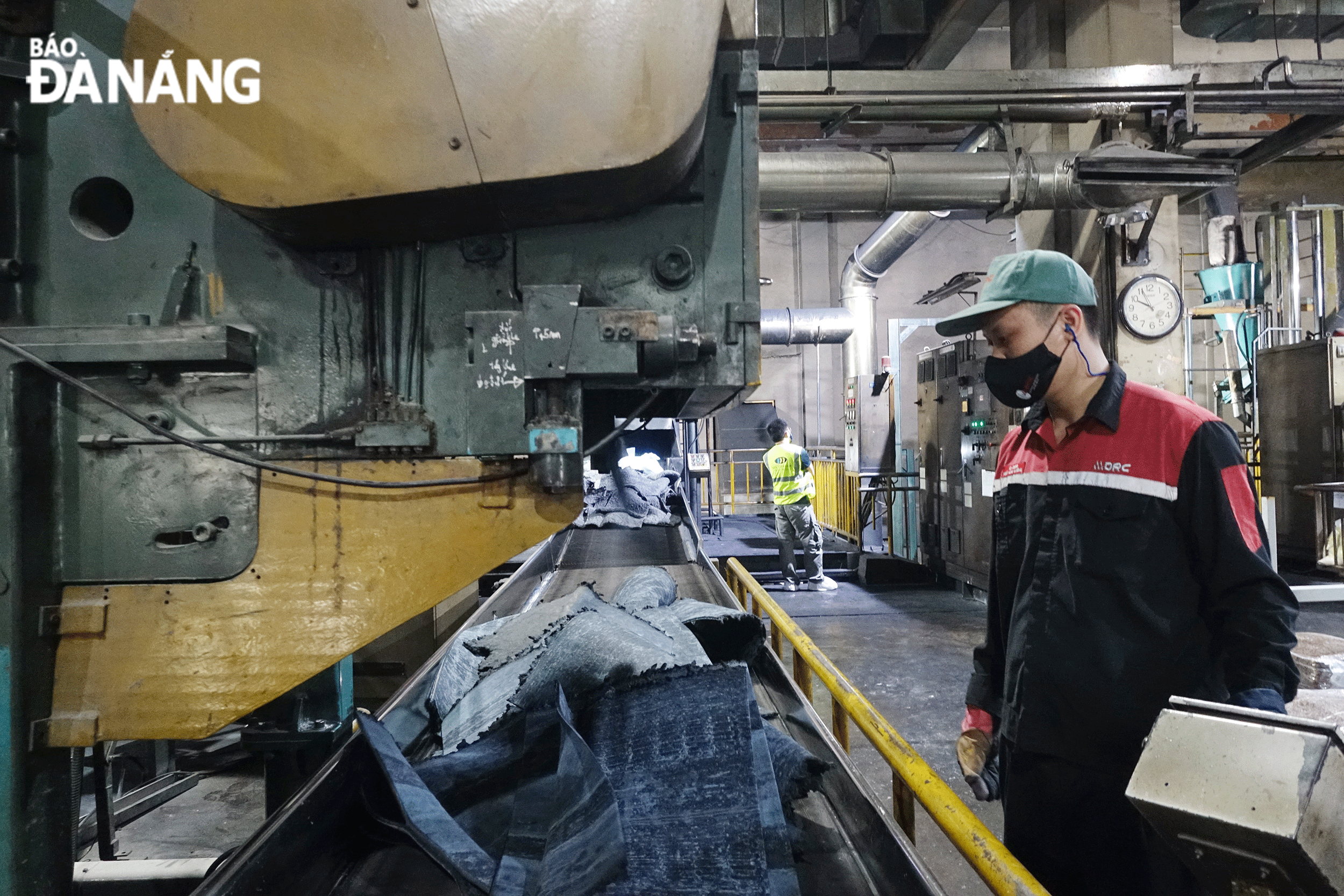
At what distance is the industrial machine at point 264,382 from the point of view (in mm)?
1327

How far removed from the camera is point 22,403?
51.4 inches

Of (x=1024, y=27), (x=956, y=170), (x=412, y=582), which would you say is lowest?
(x=412, y=582)

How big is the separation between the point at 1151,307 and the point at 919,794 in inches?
189

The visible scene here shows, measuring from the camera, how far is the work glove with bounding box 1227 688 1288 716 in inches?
52.4

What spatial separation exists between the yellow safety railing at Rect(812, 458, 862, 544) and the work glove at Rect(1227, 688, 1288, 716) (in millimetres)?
7584

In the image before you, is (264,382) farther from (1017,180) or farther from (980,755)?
(1017,180)

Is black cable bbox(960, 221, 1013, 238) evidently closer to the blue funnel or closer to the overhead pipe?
the overhead pipe

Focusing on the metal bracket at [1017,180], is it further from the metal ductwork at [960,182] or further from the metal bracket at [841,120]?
the metal bracket at [841,120]

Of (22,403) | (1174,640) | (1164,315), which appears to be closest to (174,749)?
(22,403)

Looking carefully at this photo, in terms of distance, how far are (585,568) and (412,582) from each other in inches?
123

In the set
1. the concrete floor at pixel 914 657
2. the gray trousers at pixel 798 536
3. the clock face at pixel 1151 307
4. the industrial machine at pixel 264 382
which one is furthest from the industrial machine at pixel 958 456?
the industrial machine at pixel 264 382

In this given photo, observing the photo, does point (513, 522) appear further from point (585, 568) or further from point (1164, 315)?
point (1164, 315)

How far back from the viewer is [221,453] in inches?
52.4

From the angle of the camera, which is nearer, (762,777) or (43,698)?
(43,698)
